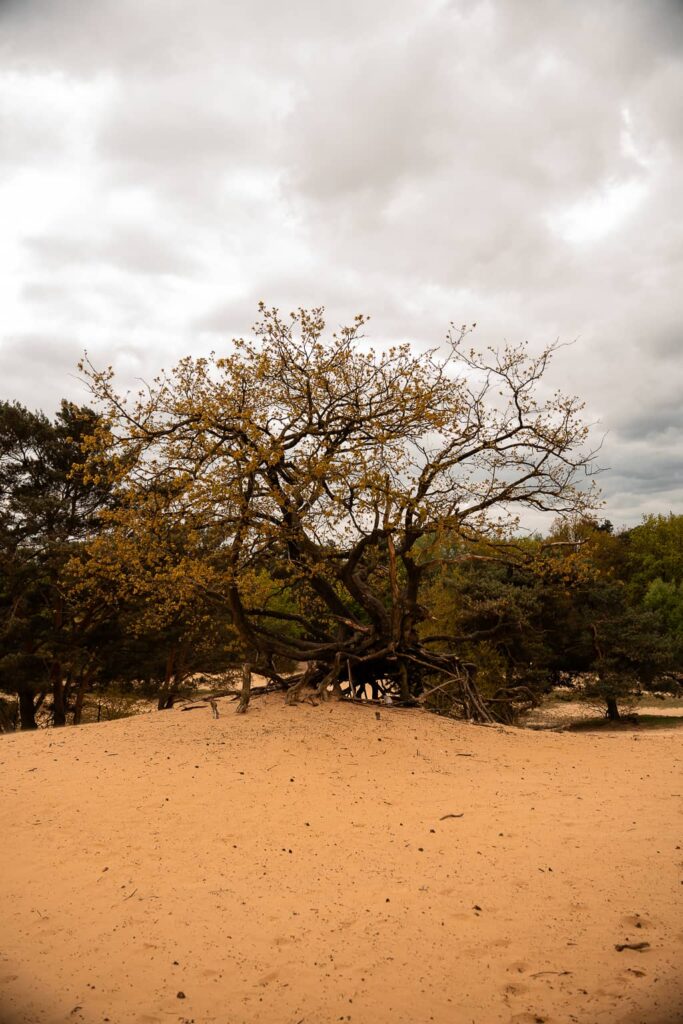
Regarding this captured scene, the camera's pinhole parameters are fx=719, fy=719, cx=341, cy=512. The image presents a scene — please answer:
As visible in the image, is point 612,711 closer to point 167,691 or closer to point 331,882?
point 167,691

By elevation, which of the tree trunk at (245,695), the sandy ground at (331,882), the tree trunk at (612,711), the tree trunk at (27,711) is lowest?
the tree trunk at (612,711)

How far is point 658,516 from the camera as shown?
152 ft

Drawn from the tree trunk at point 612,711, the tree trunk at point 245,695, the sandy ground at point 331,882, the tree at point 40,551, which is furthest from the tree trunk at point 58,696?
the tree trunk at point 612,711

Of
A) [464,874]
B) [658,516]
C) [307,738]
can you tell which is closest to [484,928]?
[464,874]

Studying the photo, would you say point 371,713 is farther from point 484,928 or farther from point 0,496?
point 0,496

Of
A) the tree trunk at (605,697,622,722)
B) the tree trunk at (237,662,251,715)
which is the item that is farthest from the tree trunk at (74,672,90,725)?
the tree trunk at (605,697,622,722)

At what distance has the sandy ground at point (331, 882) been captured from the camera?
4.33m

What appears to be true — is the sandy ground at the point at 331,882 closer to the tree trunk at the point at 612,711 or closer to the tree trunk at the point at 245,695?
the tree trunk at the point at 245,695

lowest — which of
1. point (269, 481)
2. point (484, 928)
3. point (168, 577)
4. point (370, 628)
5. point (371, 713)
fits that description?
point (484, 928)

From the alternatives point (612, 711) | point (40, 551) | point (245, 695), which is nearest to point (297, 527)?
point (245, 695)

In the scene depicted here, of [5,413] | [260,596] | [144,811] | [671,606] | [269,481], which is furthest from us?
[671,606]

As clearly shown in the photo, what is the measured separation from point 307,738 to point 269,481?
12.1 feet

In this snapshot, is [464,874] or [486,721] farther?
[486,721]

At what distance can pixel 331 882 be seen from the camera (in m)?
5.95
